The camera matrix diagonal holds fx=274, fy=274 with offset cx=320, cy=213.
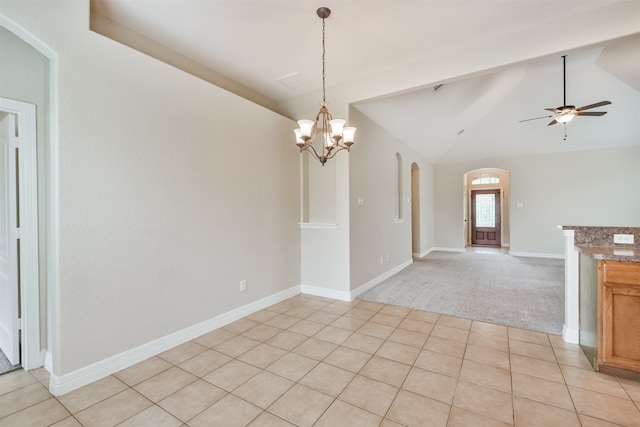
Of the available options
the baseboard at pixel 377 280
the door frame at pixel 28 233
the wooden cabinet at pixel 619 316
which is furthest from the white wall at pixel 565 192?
the door frame at pixel 28 233

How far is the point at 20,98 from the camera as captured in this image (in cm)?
217

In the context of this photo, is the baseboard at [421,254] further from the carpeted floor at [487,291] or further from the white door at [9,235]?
the white door at [9,235]

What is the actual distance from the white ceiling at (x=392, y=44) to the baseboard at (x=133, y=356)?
9.44 feet

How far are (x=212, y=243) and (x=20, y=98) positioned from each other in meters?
1.91

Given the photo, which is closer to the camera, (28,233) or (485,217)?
(28,233)

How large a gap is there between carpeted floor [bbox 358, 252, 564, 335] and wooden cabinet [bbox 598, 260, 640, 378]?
2.81 ft

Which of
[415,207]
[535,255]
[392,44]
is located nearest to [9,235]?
[392,44]

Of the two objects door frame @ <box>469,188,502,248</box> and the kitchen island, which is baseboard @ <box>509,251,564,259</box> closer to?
door frame @ <box>469,188,502,248</box>

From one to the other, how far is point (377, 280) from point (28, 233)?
14.1ft

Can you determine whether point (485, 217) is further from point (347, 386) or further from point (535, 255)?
point (347, 386)

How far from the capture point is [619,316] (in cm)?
202

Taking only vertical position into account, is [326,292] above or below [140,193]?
below

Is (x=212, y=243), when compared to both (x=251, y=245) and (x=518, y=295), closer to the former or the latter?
(x=251, y=245)

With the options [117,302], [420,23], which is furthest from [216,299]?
[420,23]
